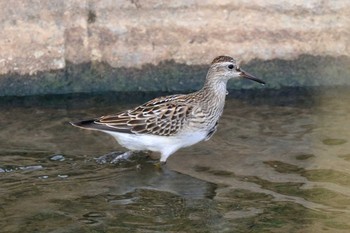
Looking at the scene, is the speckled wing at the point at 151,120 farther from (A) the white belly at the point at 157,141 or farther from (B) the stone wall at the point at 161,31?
(B) the stone wall at the point at 161,31

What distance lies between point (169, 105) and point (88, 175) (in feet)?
3.57

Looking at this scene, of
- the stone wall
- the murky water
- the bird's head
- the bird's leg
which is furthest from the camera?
the stone wall

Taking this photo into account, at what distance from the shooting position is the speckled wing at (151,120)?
9457 mm

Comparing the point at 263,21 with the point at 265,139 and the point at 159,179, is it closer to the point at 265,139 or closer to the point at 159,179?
the point at 265,139

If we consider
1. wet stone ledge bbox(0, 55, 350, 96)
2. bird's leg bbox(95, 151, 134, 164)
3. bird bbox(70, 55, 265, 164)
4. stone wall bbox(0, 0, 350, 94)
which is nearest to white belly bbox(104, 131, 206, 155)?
bird bbox(70, 55, 265, 164)

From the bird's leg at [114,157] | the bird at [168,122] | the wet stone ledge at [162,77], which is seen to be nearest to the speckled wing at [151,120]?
the bird at [168,122]

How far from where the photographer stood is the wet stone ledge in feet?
37.0

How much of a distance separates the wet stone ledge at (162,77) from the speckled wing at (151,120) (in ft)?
5.68

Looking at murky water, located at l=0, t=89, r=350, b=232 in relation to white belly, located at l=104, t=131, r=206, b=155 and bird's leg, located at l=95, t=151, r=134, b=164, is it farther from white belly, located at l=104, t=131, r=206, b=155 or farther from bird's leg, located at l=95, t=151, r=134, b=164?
white belly, located at l=104, t=131, r=206, b=155

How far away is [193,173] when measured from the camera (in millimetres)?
9375

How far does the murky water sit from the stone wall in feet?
1.51

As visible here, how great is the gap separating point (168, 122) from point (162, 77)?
6.47ft

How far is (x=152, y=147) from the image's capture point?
9.60m

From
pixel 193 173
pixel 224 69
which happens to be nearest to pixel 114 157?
pixel 193 173
